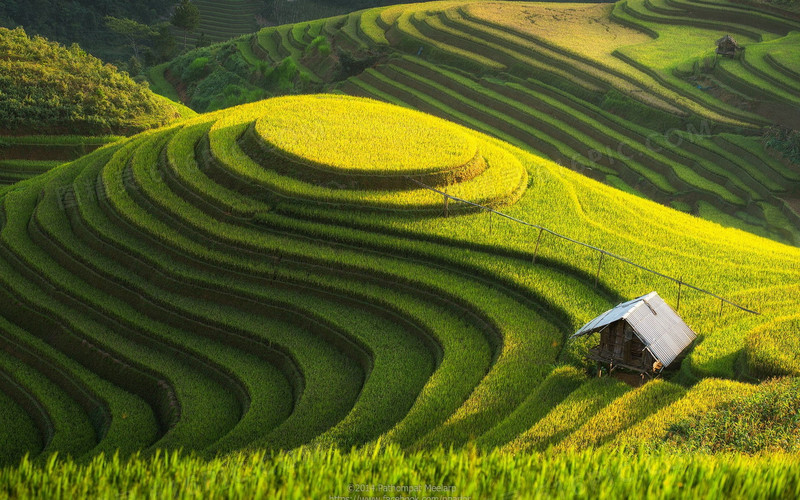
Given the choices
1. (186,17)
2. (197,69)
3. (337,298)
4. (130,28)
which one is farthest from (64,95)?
(130,28)

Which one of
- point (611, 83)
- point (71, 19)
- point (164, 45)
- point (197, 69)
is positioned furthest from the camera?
point (71, 19)

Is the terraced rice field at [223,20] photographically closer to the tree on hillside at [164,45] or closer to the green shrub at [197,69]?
the tree on hillside at [164,45]

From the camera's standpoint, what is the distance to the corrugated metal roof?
402 inches

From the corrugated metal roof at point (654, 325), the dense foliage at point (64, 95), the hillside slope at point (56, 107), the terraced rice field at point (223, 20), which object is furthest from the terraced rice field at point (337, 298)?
the terraced rice field at point (223, 20)

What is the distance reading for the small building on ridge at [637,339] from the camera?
10.2m

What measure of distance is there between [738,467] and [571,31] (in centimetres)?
3842

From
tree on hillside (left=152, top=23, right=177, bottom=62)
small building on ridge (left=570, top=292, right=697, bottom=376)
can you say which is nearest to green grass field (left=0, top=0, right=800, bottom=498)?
small building on ridge (left=570, top=292, right=697, bottom=376)

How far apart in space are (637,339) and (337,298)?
5657 millimetres

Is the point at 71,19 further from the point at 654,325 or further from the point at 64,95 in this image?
the point at 654,325

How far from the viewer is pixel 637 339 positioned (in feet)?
34.0

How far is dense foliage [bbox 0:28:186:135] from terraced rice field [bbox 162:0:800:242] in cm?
1241

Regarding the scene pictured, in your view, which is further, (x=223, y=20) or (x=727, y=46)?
(x=223, y=20)

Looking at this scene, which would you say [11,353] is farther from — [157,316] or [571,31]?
[571,31]

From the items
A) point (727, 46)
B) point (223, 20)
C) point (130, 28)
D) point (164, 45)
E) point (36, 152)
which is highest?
point (223, 20)
